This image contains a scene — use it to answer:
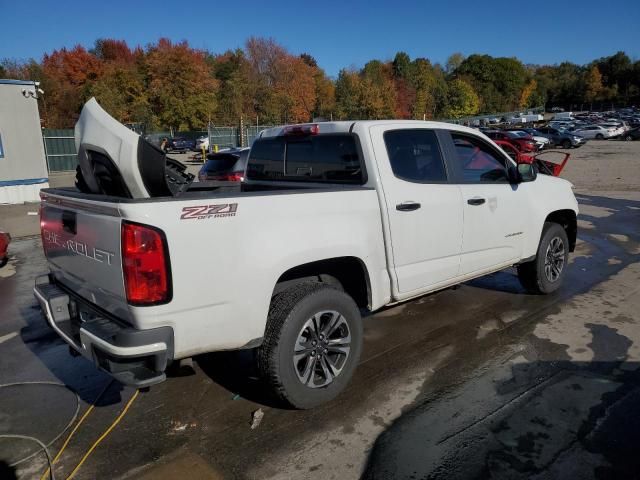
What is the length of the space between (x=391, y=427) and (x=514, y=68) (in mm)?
125427

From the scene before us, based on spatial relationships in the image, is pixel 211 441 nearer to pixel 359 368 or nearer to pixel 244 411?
pixel 244 411

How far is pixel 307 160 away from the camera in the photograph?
4180 mm

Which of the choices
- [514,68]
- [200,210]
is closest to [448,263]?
[200,210]

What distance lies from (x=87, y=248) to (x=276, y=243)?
1.12m

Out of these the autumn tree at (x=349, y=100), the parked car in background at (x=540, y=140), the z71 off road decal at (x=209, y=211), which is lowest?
the z71 off road decal at (x=209, y=211)

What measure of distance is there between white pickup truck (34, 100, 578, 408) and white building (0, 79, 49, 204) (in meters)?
12.3

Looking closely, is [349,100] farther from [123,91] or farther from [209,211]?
[209,211]

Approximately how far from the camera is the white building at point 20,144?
13.7 m

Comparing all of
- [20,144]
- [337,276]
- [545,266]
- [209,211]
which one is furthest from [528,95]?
[209,211]

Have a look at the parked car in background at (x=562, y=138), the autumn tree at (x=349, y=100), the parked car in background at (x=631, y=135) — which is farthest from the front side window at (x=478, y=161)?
the autumn tree at (x=349, y=100)

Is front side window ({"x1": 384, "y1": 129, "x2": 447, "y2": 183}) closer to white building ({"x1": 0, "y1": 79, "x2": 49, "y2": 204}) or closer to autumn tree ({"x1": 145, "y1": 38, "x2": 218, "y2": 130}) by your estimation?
white building ({"x1": 0, "y1": 79, "x2": 49, "y2": 204})

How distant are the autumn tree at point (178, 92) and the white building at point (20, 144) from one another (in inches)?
1522

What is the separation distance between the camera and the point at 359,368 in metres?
3.89

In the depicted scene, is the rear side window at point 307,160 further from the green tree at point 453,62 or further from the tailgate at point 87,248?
the green tree at point 453,62
